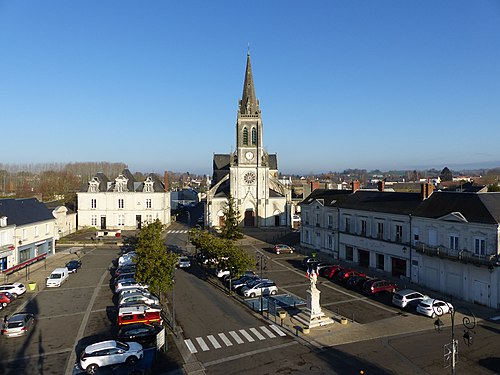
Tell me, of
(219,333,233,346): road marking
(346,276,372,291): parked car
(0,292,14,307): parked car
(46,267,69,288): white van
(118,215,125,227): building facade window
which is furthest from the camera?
(118,215,125,227): building facade window

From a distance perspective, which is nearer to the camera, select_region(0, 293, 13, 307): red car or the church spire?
select_region(0, 293, 13, 307): red car

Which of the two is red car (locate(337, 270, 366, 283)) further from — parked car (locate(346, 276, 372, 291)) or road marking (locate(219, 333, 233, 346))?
road marking (locate(219, 333, 233, 346))

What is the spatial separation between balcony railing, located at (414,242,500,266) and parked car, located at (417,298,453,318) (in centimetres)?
363

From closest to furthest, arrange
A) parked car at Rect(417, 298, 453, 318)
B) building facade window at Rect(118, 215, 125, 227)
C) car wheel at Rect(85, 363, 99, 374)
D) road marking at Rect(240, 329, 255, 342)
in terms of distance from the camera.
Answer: car wheel at Rect(85, 363, 99, 374) < road marking at Rect(240, 329, 255, 342) < parked car at Rect(417, 298, 453, 318) < building facade window at Rect(118, 215, 125, 227)

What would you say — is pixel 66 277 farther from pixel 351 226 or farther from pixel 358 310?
pixel 351 226

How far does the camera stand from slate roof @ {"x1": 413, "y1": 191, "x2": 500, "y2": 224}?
82.7 feet

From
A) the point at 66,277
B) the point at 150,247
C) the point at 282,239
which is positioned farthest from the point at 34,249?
the point at 282,239

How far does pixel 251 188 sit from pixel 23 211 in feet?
106

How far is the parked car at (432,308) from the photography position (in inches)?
896

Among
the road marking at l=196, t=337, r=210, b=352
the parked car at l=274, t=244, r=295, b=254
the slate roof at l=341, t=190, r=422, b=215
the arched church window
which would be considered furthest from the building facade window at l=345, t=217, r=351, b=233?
the arched church window

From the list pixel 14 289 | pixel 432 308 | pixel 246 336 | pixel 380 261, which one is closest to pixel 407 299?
pixel 432 308

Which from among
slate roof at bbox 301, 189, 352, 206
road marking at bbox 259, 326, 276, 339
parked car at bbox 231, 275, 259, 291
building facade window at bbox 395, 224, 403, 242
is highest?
slate roof at bbox 301, 189, 352, 206

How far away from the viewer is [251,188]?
62219 mm

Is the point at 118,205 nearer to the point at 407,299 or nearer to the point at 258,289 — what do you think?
the point at 258,289
